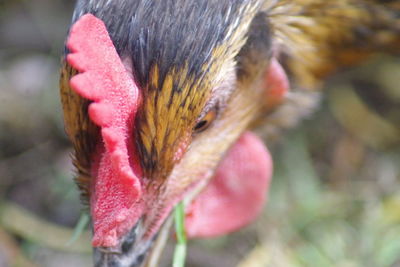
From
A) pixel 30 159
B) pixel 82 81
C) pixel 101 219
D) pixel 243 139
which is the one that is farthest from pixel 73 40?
pixel 30 159

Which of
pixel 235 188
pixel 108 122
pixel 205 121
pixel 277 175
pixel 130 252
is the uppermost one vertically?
pixel 108 122

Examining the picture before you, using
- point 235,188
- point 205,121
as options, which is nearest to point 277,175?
point 235,188

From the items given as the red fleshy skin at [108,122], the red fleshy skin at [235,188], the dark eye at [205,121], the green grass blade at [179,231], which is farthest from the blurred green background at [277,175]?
the red fleshy skin at [108,122]

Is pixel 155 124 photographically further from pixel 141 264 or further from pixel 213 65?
pixel 141 264

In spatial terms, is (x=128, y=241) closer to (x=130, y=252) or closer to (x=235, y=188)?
(x=130, y=252)

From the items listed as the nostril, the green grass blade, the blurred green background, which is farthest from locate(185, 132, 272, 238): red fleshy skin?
the nostril

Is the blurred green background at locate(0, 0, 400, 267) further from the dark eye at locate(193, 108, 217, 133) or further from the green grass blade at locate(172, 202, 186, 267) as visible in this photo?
the dark eye at locate(193, 108, 217, 133)

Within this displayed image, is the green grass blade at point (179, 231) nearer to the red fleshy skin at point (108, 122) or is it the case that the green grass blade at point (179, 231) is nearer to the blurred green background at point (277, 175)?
the red fleshy skin at point (108, 122)
